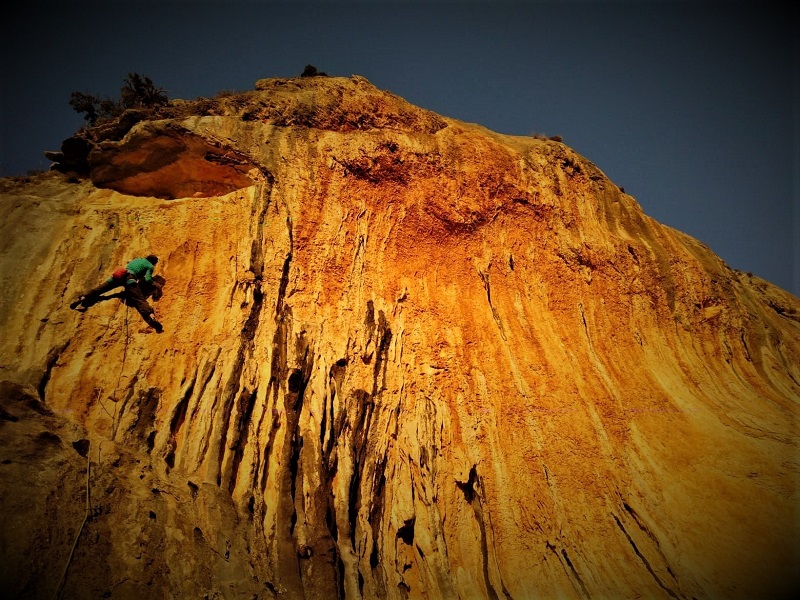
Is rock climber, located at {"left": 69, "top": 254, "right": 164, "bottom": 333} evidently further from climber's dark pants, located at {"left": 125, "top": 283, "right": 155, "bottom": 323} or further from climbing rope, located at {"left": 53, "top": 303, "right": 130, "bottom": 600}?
climbing rope, located at {"left": 53, "top": 303, "right": 130, "bottom": 600}

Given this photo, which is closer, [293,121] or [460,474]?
[460,474]

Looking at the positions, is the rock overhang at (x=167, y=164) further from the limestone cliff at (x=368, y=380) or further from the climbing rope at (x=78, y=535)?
the climbing rope at (x=78, y=535)

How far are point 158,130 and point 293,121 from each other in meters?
3.27

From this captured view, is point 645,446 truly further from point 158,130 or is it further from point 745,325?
point 158,130

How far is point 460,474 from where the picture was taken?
9.20 metres

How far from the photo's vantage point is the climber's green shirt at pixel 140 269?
30.8 feet

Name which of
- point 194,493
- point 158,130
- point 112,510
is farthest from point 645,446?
point 158,130

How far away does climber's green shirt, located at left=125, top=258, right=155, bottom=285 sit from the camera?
9.40m

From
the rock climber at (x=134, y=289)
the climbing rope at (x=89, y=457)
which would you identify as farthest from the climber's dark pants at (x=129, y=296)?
the climbing rope at (x=89, y=457)

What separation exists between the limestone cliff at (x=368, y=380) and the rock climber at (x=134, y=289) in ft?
0.83

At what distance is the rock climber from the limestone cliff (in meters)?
0.25

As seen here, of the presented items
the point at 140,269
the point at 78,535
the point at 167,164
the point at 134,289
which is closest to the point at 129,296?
the point at 134,289

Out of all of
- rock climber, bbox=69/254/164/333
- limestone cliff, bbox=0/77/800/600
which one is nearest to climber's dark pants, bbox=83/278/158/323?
rock climber, bbox=69/254/164/333

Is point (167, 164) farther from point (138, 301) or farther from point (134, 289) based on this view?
point (138, 301)
